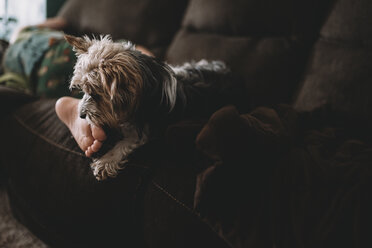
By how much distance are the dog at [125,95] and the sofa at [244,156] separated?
0.07 meters

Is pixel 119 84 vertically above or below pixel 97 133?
above

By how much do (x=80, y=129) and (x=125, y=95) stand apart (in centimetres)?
27

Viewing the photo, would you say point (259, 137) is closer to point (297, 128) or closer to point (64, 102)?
point (297, 128)

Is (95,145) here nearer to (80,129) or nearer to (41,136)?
(80,129)

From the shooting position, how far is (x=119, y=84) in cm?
103

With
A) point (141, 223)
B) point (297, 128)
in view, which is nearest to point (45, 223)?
point (141, 223)

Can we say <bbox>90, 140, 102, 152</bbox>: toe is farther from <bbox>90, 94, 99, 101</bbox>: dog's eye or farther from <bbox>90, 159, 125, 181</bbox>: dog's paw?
<bbox>90, 94, 99, 101</bbox>: dog's eye

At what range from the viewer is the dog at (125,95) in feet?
3.42

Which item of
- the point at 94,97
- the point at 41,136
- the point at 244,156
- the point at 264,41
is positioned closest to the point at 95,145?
the point at 94,97

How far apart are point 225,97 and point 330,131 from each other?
47 centimetres

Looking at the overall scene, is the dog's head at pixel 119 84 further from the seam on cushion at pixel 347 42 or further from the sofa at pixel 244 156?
the seam on cushion at pixel 347 42

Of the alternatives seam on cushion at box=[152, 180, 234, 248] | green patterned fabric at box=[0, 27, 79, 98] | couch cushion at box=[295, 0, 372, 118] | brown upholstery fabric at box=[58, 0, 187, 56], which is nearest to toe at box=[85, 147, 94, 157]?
seam on cushion at box=[152, 180, 234, 248]

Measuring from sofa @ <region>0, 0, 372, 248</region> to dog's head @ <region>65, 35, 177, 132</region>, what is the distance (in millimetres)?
141

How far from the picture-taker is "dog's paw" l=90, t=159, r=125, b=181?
1.10 metres
